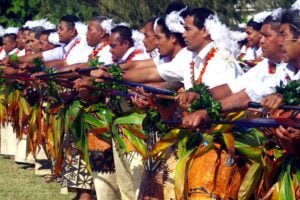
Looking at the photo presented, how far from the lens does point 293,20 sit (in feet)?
18.3

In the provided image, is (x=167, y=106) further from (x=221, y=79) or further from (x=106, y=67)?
(x=106, y=67)

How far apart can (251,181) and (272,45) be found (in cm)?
94

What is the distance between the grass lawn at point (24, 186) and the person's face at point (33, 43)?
1.57 metres

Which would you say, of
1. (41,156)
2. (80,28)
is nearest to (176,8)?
(80,28)

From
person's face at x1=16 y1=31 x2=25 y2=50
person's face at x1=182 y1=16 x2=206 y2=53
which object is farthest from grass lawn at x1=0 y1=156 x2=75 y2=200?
person's face at x1=182 y1=16 x2=206 y2=53

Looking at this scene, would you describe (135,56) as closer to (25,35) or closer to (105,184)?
(105,184)

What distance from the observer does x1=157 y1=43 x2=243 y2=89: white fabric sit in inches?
243

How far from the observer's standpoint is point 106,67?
7391 mm

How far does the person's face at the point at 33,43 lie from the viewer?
11.9 metres

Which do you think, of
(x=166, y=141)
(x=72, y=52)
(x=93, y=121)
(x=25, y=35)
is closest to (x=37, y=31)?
(x=25, y=35)

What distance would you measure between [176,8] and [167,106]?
1.25 meters

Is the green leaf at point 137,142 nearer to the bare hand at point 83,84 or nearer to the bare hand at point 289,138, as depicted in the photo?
the bare hand at point 83,84

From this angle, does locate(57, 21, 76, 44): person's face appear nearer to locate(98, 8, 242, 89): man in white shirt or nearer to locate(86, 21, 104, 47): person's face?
locate(86, 21, 104, 47): person's face

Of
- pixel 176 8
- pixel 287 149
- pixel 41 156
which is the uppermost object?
pixel 176 8
